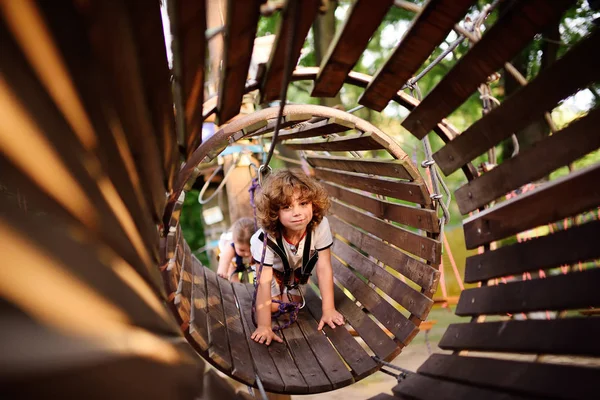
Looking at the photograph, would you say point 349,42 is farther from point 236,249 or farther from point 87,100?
point 236,249

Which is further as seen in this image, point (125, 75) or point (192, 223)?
point (192, 223)

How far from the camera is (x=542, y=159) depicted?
5.05 feet

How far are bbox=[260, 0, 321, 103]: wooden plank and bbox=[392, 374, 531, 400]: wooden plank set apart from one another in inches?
42.6

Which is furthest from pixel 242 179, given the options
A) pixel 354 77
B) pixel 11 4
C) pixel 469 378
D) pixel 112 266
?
pixel 11 4

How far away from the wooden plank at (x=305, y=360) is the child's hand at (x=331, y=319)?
130 mm

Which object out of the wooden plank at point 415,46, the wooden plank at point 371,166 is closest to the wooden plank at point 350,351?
the wooden plank at point 371,166

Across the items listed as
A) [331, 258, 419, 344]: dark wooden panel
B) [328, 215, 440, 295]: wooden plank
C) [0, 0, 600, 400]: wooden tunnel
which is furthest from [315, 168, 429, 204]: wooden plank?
[331, 258, 419, 344]: dark wooden panel

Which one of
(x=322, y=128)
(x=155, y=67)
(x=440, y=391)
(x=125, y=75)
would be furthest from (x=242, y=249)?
(x=125, y=75)

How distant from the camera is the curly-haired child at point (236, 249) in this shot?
4.38 meters

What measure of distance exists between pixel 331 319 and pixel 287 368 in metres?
0.52

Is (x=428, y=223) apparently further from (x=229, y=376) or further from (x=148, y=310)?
(x=148, y=310)

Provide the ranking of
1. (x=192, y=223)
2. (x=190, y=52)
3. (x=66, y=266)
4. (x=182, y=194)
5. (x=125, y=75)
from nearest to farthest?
(x=66, y=266)
(x=125, y=75)
(x=190, y=52)
(x=182, y=194)
(x=192, y=223)

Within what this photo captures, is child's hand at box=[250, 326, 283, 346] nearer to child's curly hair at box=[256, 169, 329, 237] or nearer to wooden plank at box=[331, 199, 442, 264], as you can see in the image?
child's curly hair at box=[256, 169, 329, 237]

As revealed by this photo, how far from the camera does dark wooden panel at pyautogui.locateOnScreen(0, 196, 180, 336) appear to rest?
0.89 m
